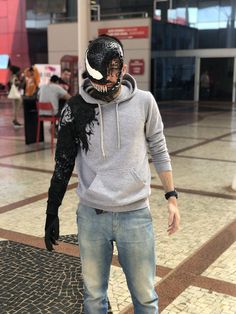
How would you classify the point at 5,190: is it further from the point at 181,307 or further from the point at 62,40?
the point at 62,40

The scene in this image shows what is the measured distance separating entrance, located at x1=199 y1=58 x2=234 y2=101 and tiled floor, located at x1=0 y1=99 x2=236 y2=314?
55.3ft

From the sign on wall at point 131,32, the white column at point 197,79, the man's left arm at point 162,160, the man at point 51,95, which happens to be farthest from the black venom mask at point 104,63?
the white column at point 197,79

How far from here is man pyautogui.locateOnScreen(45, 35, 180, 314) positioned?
6.37 ft

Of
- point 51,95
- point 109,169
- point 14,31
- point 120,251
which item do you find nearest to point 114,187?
point 109,169

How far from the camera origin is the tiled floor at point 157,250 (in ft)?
9.66

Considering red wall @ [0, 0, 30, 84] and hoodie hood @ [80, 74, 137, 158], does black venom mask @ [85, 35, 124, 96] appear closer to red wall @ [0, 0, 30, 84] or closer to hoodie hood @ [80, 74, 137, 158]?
hoodie hood @ [80, 74, 137, 158]

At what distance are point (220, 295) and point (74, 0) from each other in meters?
19.8

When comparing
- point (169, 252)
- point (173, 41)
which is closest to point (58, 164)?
point (169, 252)

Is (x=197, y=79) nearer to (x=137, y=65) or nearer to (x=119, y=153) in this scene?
(x=137, y=65)

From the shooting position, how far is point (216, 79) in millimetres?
23859

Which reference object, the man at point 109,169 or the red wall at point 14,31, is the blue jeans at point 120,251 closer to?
the man at point 109,169

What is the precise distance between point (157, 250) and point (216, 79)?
21.2 metres

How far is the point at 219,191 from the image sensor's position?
5.65m

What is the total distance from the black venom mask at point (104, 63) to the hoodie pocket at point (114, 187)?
347mm
